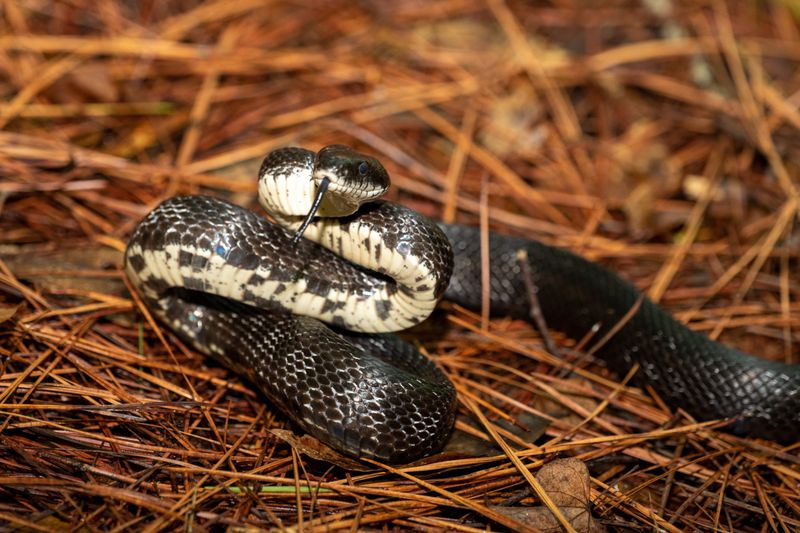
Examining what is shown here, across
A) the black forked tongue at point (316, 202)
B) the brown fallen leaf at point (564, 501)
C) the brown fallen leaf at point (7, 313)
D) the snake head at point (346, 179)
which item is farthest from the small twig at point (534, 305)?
the brown fallen leaf at point (7, 313)

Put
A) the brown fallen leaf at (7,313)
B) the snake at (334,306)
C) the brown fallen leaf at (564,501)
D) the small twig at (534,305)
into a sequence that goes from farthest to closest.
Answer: the small twig at (534,305) < the brown fallen leaf at (7,313) < the snake at (334,306) < the brown fallen leaf at (564,501)

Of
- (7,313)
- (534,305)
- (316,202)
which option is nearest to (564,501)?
(534,305)

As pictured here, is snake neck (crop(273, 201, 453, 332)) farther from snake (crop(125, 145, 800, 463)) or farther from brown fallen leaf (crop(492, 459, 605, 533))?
brown fallen leaf (crop(492, 459, 605, 533))

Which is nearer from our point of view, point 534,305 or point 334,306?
point 334,306

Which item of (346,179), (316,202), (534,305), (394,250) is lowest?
(534,305)

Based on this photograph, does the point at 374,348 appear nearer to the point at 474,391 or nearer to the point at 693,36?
the point at 474,391

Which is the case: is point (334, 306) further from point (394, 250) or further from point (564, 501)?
point (564, 501)

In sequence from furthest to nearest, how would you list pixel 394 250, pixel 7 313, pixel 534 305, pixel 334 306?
pixel 534 305, pixel 334 306, pixel 7 313, pixel 394 250

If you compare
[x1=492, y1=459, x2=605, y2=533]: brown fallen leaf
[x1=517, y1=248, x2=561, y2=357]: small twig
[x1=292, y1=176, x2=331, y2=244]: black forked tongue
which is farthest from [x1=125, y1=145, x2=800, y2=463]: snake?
[x1=517, y1=248, x2=561, y2=357]: small twig

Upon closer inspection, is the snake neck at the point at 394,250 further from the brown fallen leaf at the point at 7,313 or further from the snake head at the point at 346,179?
the brown fallen leaf at the point at 7,313
